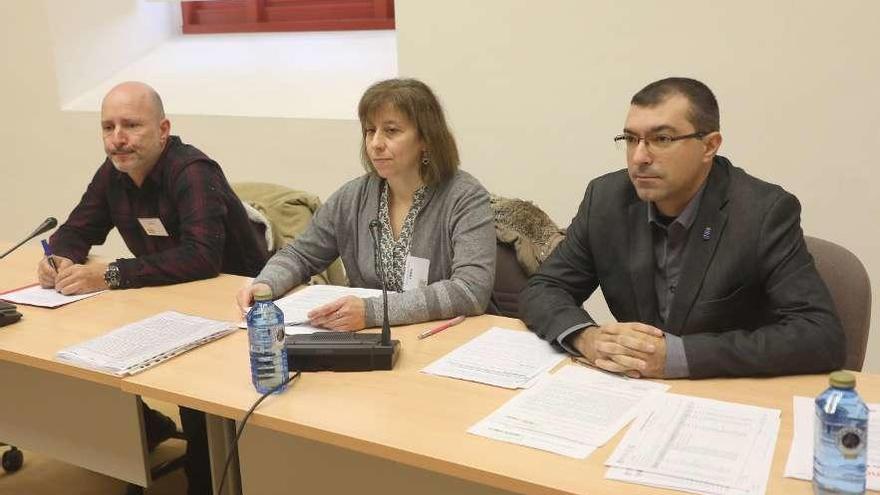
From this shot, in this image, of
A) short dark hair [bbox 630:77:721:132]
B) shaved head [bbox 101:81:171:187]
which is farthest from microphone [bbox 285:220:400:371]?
shaved head [bbox 101:81:171:187]

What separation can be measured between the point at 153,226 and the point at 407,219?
3.01 feet

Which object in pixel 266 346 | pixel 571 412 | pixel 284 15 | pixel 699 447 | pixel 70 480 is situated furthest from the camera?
pixel 284 15

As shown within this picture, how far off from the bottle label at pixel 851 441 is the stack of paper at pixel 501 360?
620 mm

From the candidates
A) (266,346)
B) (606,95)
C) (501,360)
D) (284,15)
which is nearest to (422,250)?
(501,360)

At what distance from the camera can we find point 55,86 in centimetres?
449

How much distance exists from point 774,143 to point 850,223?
37cm

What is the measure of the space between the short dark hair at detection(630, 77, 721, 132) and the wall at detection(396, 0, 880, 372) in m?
1.12

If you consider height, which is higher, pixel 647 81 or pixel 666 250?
pixel 647 81

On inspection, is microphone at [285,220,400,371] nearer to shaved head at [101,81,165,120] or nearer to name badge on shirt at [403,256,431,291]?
name badge on shirt at [403,256,431,291]

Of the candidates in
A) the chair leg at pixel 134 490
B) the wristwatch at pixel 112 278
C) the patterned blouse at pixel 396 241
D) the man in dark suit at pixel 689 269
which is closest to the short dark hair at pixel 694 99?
the man in dark suit at pixel 689 269

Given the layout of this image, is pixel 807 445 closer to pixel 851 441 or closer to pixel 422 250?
pixel 851 441

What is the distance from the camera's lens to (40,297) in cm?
242

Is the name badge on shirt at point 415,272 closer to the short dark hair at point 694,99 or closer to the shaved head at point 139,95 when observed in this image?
the short dark hair at point 694,99

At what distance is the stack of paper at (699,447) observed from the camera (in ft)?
4.22
